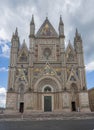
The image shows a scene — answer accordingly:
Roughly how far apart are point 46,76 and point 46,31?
36.2 feet

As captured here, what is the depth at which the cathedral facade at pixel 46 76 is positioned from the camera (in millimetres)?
28719

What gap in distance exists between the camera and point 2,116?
74.4 feet

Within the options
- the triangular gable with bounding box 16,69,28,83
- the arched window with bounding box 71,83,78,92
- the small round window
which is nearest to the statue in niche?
the triangular gable with bounding box 16,69,28,83

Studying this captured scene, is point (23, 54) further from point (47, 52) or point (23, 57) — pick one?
point (47, 52)

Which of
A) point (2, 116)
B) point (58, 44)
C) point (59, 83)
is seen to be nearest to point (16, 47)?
point (58, 44)

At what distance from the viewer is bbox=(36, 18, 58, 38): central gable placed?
3481cm

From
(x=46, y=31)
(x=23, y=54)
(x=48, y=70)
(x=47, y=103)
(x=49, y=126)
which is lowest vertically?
(x=49, y=126)

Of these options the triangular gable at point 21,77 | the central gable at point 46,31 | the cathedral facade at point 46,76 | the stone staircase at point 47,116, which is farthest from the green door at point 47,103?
the central gable at point 46,31

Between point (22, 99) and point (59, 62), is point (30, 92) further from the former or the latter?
point (59, 62)

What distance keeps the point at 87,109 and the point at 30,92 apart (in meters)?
10.8

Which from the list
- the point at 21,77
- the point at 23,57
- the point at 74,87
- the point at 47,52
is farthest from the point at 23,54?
the point at 74,87

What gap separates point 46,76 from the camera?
3061 centimetres

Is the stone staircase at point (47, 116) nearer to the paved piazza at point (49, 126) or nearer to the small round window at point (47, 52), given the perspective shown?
the paved piazza at point (49, 126)

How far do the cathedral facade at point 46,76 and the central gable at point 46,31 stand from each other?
0.50 metres
